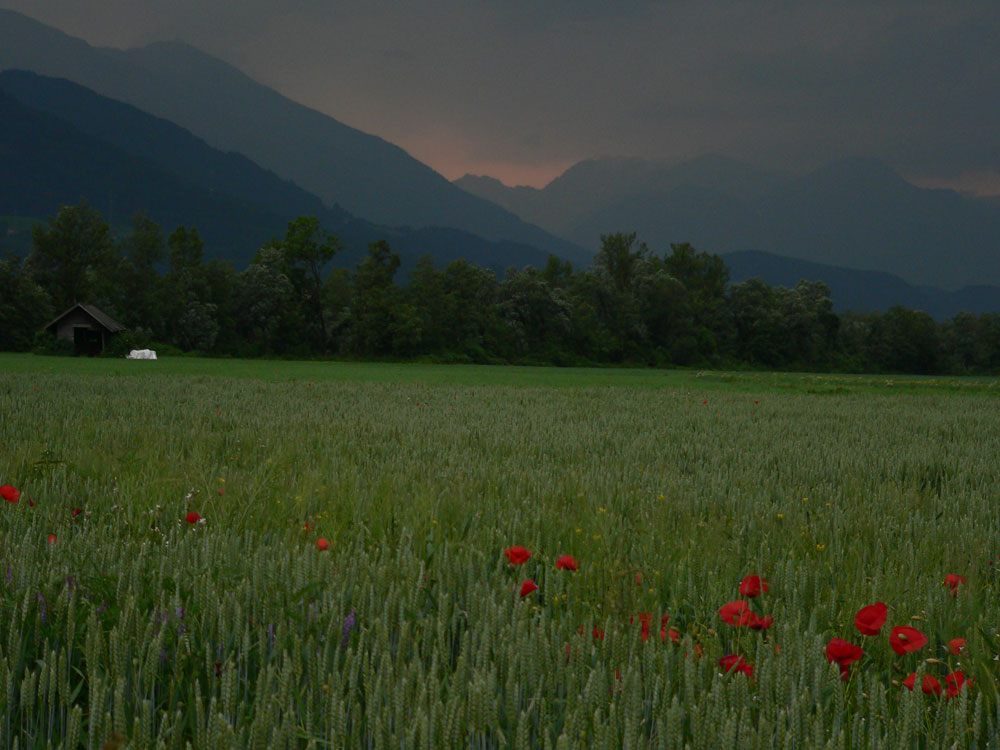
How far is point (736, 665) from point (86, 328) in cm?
6843

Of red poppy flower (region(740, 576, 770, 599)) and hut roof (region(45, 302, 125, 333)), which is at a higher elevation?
hut roof (region(45, 302, 125, 333))

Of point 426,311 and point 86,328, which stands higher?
point 426,311

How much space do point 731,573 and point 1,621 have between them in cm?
256

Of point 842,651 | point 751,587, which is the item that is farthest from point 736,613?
point 842,651

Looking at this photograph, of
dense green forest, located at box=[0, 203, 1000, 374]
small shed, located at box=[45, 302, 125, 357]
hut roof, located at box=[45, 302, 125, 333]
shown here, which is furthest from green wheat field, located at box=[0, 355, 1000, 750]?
dense green forest, located at box=[0, 203, 1000, 374]

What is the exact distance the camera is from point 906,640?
1.67 m

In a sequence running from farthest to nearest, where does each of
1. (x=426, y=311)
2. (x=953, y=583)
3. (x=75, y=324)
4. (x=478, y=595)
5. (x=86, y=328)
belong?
(x=426, y=311) < (x=86, y=328) < (x=75, y=324) < (x=953, y=583) < (x=478, y=595)

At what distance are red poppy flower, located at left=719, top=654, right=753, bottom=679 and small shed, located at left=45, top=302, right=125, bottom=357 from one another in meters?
64.0

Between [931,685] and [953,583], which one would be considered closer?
[931,685]

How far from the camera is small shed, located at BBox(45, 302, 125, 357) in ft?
185

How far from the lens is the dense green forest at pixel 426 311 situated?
67688mm

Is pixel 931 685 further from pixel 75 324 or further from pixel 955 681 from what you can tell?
pixel 75 324

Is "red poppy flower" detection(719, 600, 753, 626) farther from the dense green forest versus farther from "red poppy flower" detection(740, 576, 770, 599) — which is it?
the dense green forest

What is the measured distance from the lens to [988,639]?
2012 mm
